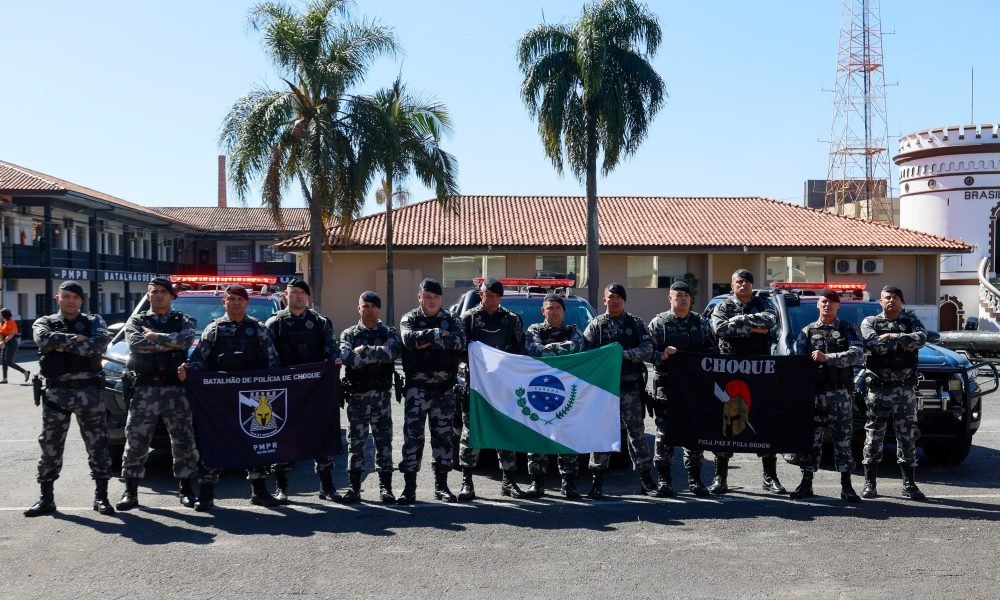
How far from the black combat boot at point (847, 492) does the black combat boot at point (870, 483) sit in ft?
0.57

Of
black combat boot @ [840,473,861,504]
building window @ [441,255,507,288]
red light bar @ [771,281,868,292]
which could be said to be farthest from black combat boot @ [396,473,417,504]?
building window @ [441,255,507,288]

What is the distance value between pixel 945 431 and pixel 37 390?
8.19m

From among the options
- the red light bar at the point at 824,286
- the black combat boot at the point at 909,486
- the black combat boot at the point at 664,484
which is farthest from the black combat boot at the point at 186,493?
the red light bar at the point at 824,286

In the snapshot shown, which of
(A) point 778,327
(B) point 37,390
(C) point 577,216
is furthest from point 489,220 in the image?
(B) point 37,390

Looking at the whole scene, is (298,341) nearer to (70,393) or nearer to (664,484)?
(70,393)

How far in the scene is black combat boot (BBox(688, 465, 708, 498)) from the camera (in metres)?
7.14

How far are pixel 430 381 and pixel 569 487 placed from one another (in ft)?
4.94

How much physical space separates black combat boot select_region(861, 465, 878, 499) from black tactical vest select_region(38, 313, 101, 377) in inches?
257

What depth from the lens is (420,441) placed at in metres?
7.08

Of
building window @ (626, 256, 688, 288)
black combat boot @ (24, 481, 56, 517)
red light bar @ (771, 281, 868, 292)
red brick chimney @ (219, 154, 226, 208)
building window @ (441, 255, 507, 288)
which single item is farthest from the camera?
red brick chimney @ (219, 154, 226, 208)

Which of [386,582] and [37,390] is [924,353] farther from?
[37,390]

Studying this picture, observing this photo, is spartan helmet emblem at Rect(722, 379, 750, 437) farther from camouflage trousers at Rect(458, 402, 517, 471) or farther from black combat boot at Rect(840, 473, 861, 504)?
camouflage trousers at Rect(458, 402, 517, 471)

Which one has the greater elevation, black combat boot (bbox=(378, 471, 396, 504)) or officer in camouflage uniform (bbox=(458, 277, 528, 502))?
officer in camouflage uniform (bbox=(458, 277, 528, 502))

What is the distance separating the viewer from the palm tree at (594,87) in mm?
23344
